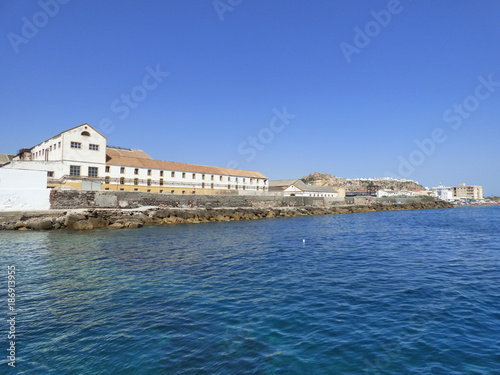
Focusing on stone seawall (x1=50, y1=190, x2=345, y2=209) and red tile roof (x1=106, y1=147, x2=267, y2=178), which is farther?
red tile roof (x1=106, y1=147, x2=267, y2=178)

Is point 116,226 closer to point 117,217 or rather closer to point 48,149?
point 117,217

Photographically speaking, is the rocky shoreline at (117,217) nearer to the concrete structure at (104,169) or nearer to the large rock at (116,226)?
the large rock at (116,226)

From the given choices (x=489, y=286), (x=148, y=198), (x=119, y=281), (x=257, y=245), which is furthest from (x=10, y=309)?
(x=148, y=198)

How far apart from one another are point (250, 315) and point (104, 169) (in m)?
48.7

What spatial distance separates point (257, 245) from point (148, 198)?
28.1 metres

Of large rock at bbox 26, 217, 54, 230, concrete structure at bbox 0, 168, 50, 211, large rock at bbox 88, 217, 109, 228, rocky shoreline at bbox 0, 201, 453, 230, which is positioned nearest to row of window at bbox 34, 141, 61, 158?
concrete structure at bbox 0, 168, 50, 211

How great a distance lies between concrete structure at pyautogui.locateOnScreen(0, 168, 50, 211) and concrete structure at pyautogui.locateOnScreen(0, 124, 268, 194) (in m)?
6.07

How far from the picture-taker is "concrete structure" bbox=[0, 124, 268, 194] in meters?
44.5

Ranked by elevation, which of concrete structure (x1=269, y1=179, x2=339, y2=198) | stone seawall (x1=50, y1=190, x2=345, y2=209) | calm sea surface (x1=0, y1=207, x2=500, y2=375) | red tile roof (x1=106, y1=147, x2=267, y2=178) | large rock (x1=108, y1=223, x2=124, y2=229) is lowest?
calm sea surface (x1=0, y1=207, x2=500, y2=375)

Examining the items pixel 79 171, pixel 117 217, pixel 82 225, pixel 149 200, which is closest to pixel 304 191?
pixel 149 200

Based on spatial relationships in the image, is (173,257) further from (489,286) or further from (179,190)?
(179,190)

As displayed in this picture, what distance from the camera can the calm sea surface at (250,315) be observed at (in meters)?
6.39

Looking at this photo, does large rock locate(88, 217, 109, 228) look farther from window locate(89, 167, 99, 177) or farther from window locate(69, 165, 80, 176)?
window locate(89, 167, 99, 177)

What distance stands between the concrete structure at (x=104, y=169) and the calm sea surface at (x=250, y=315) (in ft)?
106
